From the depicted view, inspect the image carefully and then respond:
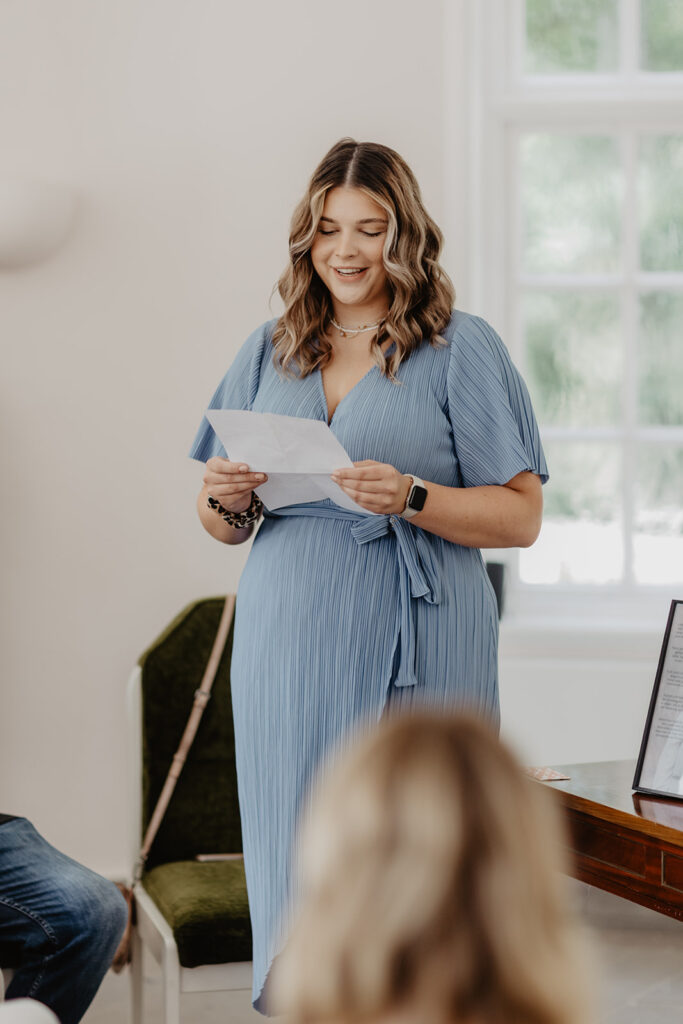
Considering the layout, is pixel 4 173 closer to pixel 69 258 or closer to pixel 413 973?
pixel 69 258

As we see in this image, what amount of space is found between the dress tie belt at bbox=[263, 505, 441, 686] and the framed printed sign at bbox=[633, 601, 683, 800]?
0.32 meters

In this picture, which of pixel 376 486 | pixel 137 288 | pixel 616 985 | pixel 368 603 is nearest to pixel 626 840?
pixel 368 603

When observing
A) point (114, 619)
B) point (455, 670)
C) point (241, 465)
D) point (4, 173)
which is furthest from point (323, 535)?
point (4, 173)

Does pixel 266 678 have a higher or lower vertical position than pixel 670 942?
higher

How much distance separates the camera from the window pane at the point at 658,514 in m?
3.30

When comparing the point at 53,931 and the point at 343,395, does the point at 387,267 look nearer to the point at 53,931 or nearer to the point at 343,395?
the point at 343,395

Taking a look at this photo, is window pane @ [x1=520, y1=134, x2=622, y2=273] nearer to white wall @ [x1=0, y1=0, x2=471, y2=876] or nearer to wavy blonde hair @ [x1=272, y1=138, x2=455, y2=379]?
white wall @ [x1=0, y1=0, x2=471, y2=876]

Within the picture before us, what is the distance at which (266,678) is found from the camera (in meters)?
1.61

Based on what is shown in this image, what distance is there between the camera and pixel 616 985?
2748 mm

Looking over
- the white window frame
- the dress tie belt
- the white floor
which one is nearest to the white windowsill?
the white window frame

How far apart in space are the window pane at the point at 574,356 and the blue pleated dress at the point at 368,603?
1.69m

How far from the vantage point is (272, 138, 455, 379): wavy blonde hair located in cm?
164

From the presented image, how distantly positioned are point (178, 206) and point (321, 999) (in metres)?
2.65

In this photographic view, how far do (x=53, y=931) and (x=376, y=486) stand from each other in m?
0.97
